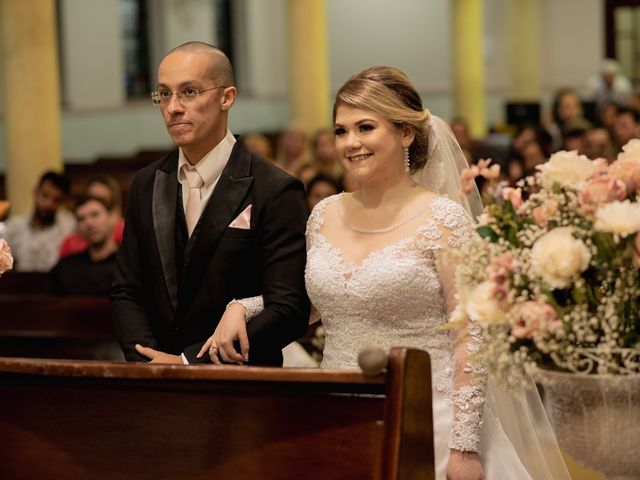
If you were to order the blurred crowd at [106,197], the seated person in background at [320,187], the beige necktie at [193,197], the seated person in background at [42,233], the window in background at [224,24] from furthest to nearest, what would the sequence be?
1. the window in background at [224,24]
2. the seated person in background at [42,233]
3. the seated person in background at [320,187]
4. the blurred crowd at [106,197]
5. the beige necktie at [193,197]

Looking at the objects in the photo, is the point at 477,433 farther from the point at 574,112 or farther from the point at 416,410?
the point at 574,112

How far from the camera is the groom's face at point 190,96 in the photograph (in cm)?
355

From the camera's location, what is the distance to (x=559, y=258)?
2.71 metres

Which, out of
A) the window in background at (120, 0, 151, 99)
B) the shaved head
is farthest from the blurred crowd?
the window in background at (120, 0, 151, 99)

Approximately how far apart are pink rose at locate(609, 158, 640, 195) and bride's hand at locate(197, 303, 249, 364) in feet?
3.63

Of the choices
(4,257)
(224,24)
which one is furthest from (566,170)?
(224,24)

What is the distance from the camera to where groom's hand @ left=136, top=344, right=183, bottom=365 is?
3582mm

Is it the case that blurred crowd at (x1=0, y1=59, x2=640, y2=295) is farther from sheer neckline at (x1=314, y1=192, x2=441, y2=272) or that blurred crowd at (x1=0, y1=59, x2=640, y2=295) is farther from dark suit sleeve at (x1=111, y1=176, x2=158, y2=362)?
sheer neckline at (x1=314, y1=192, x2=441, y2=272)

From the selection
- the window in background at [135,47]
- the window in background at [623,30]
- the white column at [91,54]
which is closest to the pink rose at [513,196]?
the white column at [91,54]

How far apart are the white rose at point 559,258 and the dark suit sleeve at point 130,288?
4.48ft

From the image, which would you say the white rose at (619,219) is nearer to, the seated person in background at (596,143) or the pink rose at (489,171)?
the pink rose at (489,171)

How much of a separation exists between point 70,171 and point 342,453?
10995 mm

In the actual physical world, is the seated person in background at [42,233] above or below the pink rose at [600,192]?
below

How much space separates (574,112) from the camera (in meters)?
13.0
